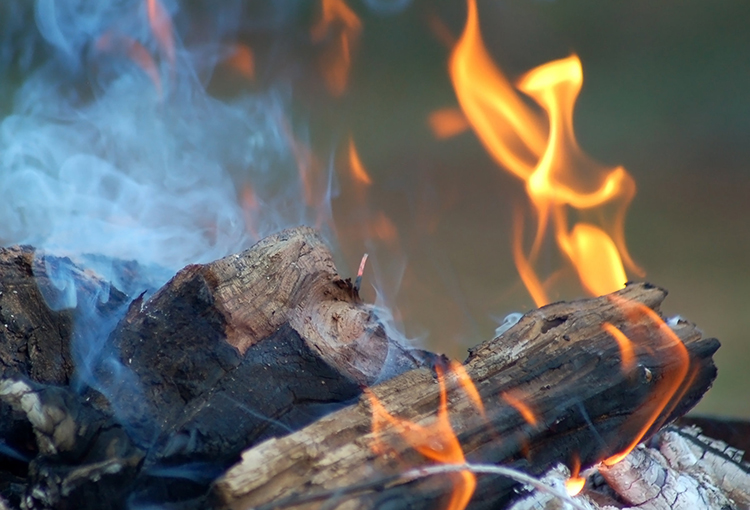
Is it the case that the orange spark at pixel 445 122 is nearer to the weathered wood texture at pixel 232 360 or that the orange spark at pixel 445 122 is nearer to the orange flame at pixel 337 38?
the orange flame at pixel 337 38

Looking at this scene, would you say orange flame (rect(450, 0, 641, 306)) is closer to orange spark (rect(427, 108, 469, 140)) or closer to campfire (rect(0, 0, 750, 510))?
orange spark (rect(427, 108, 469, 140))

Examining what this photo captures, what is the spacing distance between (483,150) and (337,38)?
1138mm

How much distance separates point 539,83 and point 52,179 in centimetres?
231

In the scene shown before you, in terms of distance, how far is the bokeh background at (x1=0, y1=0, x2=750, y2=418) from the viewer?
3.45 metres

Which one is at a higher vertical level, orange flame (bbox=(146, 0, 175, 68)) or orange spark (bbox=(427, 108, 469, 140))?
orange flame (bbox=(146, 0, 175, 68))

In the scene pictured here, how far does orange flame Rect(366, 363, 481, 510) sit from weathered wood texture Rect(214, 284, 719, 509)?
0.01 meters

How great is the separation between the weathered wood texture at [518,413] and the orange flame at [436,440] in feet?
0.05

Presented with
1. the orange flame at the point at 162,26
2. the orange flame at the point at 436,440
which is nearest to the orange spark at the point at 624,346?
the orange flame at the point at 436,440

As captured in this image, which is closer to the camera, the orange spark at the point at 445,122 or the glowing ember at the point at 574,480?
the glowing ember at the point at 574,480

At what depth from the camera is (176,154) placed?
11.0 ft

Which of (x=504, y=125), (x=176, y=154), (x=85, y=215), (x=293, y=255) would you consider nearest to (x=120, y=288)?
(x=293, y=255)

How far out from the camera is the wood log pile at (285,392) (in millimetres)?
1137

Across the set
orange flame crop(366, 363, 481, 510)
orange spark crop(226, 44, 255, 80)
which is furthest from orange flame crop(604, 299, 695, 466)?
orange spark crop(226, 44, 255, 80)

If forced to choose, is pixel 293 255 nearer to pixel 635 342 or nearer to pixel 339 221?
pixel 635 342
